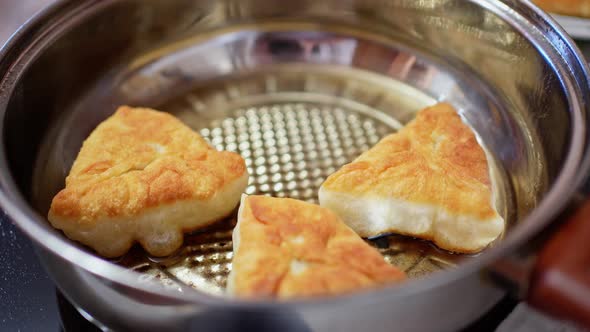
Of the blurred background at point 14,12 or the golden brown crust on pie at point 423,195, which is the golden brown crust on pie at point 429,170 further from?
the blurred background at point 14,12

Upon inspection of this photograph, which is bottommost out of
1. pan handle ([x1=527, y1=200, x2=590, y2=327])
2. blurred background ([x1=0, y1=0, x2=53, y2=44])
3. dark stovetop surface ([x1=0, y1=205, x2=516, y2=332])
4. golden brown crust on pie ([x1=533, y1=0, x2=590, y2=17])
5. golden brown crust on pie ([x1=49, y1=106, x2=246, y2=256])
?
dark stovetop surface ([x1=0, y1=205, x2=516, y2=332])

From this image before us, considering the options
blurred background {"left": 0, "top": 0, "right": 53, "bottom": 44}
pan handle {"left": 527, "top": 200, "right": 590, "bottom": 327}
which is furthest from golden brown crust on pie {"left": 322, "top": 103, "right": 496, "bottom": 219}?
blurred background {"left": 0, "top": 0, "right": 53, "bottom": 44}

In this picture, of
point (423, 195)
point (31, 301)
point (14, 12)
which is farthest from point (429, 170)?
point (14, 12)

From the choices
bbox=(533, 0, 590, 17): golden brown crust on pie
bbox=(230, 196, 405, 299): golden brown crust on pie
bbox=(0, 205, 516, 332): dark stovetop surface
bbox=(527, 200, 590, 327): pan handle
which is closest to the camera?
bbox=(527, 200, 590, 327): pan handle

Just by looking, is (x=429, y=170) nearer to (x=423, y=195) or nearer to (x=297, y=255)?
(x=423, y=195)

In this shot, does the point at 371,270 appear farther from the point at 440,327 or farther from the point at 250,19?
the point at 250,19

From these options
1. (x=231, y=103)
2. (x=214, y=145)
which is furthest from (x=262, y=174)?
(x=231, y=103)

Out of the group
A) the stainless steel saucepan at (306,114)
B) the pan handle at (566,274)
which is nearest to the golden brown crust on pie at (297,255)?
the stainless steel saucepan at (306,114)

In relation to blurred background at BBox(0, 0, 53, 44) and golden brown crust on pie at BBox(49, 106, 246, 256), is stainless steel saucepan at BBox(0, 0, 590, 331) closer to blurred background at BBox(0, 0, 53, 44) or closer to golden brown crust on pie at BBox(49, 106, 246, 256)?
golden brown crust on pie at BBox(49, 106, 246, 256)
